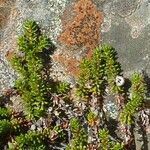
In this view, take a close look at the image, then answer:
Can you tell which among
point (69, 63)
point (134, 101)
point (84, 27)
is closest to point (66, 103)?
point (69, 63)

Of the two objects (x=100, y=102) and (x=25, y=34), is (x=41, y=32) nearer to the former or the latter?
(x=25, y=34)

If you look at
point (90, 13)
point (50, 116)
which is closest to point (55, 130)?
point (50, 116)

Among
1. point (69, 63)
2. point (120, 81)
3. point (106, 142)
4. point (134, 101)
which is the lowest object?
point (106, 142)

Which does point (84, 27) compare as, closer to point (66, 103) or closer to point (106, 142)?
A: point (66, 103)

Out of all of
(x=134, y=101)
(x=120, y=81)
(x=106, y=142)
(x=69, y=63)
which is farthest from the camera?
(x=69, y=63)

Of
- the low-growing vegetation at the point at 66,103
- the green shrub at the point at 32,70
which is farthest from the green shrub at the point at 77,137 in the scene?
the green shrub at the point at 32,70

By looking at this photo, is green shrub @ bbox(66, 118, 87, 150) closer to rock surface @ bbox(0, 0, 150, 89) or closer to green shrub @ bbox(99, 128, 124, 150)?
green shrub @ bbox(99, 128, 124, 150)

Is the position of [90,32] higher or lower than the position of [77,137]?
higher

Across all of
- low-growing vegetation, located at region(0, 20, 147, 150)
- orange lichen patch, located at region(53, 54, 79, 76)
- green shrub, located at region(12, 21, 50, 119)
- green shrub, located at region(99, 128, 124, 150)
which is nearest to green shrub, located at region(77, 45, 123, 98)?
low-growing vegetation, located at region(0, 20, 147, 150)

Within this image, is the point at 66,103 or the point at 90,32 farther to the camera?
the point at 90,32
